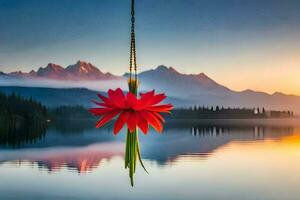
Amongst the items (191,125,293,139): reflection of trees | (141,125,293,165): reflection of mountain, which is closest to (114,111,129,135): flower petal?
(141,125,293,165): reflection of mountain

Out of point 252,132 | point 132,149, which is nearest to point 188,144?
point 252,132

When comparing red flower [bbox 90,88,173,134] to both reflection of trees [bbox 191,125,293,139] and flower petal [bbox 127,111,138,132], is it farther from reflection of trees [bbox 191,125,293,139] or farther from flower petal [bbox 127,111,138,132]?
reflection of trees [bbox 191,125,293,139]

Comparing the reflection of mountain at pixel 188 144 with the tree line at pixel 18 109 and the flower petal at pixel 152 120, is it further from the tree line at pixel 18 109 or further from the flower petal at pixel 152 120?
the flower petal at pixel 152 120

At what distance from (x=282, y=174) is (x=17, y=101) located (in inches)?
1185

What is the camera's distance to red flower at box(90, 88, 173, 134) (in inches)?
25.7

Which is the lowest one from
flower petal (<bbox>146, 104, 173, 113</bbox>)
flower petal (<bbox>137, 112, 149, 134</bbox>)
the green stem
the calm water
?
the calm water

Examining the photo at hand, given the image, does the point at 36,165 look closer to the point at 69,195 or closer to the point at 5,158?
the point at 5,158

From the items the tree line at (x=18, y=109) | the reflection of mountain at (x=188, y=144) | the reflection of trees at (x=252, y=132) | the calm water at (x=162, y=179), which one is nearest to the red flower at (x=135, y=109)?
the calm water at (x=162, y=179)

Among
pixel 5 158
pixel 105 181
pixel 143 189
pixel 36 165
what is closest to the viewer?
pixel 143 189

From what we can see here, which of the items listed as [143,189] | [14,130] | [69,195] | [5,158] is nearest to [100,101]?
[69,195]

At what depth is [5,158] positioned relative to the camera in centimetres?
2428

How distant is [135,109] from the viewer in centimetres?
→ 66

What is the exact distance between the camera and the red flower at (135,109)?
65cm

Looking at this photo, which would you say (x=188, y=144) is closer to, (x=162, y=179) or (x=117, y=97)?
(x=162, y=179)
